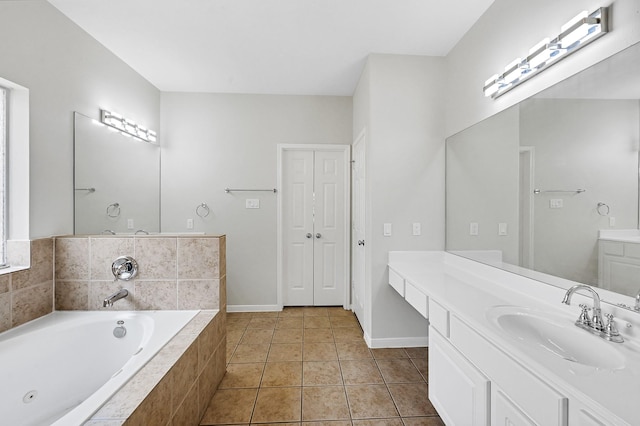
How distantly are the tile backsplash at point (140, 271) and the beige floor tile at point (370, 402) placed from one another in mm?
1163

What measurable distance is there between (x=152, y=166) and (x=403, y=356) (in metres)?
3.21

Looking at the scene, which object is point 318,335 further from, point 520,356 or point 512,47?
point 512,47

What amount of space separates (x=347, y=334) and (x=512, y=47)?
2.63 metres

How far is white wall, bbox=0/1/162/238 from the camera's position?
5.52 feet

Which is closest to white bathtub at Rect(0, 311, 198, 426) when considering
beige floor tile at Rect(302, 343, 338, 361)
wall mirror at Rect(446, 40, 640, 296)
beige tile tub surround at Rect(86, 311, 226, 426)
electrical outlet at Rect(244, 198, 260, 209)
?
beige tile tub surround at Rect(86, 311, 226, 426)

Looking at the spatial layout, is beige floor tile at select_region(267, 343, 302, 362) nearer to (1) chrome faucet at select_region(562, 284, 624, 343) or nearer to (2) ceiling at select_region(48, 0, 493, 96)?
(1) chrome faucet at select_region(562, 284, 624, 343)

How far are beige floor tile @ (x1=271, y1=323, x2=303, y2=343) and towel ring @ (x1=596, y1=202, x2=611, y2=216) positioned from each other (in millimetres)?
2337

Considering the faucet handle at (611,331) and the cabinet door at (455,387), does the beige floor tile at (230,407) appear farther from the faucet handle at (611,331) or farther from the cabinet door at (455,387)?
the faucet handle at (611,331)

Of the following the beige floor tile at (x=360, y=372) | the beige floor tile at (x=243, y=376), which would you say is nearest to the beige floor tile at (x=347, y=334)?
the beige floor tile at (x=360, y=372)

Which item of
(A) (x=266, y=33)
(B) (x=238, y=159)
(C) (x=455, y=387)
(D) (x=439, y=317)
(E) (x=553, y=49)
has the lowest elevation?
(C) (x=455, y=387)

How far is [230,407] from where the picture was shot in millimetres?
1774

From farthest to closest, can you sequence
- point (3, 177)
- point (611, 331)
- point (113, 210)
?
point (113, 210), point (3, 177), point (611, 331)

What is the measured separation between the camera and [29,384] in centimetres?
141

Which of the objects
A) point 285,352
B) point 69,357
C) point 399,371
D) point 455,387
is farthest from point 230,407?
point 455,387
